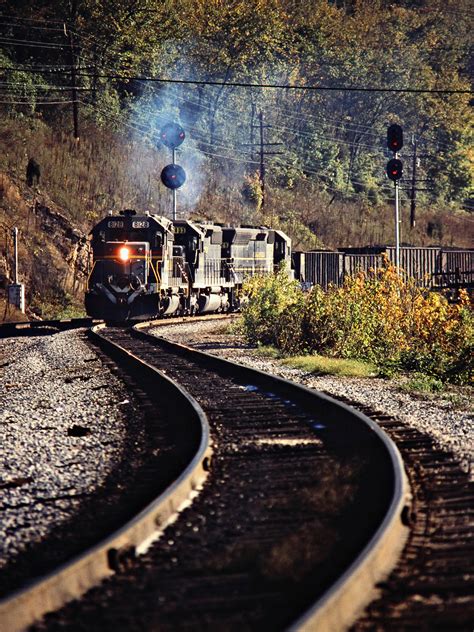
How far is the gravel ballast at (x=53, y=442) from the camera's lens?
22.2ft

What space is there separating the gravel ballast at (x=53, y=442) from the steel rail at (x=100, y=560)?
1.40 feet

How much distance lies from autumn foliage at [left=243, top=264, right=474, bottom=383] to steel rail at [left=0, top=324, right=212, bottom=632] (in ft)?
35.3

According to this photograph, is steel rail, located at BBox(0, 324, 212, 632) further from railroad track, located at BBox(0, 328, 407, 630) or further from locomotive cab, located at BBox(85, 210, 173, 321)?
locomotive cab, located at BBox(85, 210, 173, 321)

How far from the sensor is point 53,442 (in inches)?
390

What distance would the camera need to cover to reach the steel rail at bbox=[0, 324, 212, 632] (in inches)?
175

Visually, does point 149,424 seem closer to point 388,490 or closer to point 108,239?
point 388,490

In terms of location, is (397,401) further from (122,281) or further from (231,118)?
(231,118)

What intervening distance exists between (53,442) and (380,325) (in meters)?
11.7

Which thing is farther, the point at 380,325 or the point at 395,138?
the point at 395,138

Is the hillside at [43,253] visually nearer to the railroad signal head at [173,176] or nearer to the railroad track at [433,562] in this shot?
the railroad signal head at [173,176]

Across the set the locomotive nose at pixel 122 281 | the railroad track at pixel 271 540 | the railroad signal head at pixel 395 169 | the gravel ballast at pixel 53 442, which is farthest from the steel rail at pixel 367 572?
the locomotive nose at pixel 122 281

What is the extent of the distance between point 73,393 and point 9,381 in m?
2.40

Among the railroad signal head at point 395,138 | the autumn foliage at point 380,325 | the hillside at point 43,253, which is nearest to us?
the autumn foliage at point 380,325

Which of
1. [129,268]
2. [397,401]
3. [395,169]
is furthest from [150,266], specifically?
[397,401]
